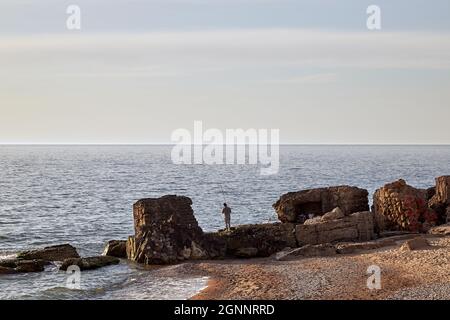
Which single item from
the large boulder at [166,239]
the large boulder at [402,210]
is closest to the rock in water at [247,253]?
the large boulder at [166,239]

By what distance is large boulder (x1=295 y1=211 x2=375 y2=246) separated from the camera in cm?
4059

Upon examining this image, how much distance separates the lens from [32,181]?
381ft

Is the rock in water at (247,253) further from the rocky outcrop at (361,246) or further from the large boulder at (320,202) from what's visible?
the large boulder at (320,202)

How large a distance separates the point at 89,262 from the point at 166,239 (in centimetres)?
472

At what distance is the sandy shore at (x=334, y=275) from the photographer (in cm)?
2794

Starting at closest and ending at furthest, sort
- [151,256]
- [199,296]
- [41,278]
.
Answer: [199,296], [41,278], [151,256]

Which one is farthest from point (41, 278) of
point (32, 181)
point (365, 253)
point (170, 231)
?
point (32, 181)

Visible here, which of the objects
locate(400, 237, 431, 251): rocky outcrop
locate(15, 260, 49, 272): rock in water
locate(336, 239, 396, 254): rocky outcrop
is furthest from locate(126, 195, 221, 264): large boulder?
locate(400, 237, 431, 251): rocky outcrop

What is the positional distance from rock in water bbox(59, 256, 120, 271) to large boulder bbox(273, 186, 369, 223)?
1287 centimetres

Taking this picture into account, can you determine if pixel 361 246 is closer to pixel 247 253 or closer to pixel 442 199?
pixel 247 253

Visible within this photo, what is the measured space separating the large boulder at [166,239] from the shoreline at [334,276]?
1663mm

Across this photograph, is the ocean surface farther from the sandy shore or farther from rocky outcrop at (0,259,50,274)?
the sandy shore
